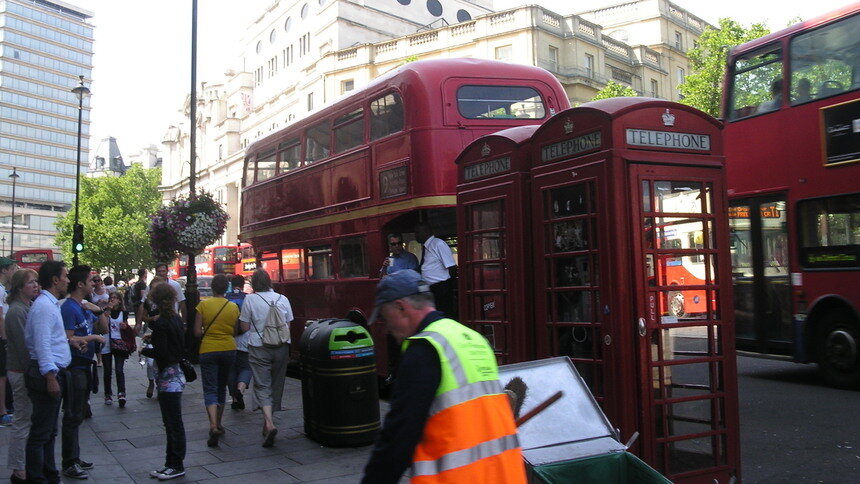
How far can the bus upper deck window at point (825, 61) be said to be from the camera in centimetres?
952

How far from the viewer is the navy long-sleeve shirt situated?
255 cm

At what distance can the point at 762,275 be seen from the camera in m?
10.5

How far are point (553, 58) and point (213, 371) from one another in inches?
1529

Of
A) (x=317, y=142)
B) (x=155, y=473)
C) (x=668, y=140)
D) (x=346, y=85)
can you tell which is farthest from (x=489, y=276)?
(x=346, y=85)

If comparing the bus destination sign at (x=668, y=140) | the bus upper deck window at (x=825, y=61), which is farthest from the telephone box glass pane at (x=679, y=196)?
the bus upper deck window at (x=825, y=61)

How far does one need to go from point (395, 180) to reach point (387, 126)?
852mm

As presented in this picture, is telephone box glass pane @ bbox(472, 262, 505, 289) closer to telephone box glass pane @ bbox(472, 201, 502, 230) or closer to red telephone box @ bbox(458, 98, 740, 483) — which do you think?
telephone box glass pane @ bbox(472, 201, 502, 230)

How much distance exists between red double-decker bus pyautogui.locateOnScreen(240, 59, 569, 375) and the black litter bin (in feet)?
8.90

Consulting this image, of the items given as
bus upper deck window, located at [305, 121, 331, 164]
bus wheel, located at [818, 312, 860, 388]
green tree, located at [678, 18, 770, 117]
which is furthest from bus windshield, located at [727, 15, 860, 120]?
green tree, located at [678, 18, 770, 117]

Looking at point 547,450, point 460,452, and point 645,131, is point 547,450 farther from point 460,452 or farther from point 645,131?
point 645,131

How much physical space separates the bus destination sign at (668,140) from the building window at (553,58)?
38872 mm

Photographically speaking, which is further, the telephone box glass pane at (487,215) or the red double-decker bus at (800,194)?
the red double-decker bus at (800,194)

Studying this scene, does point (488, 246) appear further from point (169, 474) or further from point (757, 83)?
point (757, 83)

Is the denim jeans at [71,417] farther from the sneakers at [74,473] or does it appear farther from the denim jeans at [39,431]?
the denim jeans at [39,431]
